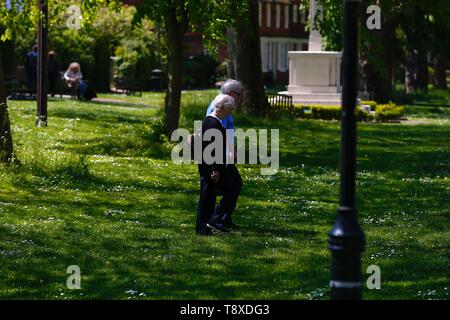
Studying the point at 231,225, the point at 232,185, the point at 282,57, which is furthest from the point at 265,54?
the point at 232,185

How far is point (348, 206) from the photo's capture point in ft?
25.3

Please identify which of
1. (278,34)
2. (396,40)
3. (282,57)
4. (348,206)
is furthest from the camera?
(278,34)

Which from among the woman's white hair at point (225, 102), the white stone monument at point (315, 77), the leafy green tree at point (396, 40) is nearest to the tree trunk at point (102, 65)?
the leafy green tree at point (396, 40)

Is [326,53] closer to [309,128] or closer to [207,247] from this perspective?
[309,128]

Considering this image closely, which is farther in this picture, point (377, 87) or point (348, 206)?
point (377, 87)

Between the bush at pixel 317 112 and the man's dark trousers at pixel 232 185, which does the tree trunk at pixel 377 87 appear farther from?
the man's dark trousers at pixel 232 185

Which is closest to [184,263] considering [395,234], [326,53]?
[395,234]

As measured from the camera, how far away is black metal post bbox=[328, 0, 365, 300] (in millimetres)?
7613

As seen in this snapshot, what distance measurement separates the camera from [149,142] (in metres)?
24.4

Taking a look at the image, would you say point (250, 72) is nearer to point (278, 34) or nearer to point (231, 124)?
point (231, 124)

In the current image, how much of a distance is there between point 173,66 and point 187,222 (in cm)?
936

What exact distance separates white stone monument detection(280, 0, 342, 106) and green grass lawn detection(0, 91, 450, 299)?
37.1 ft

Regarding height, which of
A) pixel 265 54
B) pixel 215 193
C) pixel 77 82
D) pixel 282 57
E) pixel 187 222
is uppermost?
pixel 265 54

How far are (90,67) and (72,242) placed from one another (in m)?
33.5
